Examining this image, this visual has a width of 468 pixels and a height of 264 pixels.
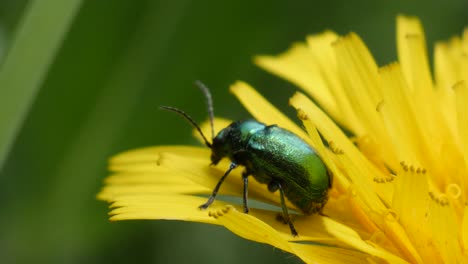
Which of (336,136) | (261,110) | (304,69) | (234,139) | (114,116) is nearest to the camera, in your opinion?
(336,136)

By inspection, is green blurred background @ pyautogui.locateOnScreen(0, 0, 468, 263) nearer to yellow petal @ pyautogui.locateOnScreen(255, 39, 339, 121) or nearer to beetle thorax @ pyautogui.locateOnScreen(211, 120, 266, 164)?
yellow petal @ pyautogui.locateOnScreen(255, 39, 339, 121)

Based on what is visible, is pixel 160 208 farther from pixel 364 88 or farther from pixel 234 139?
pixel 364 88

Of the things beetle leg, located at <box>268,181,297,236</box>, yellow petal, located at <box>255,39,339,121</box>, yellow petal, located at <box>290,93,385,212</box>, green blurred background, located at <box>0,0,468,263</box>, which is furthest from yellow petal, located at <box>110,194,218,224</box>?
green blurred background, located at <box>0,0,468,263</box>

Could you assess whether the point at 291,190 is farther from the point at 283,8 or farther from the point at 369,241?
the point at 283,8

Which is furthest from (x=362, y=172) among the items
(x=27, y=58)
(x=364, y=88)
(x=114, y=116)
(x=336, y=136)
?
(x=114, y=116)

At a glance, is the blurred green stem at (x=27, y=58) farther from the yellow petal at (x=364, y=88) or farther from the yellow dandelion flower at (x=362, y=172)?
the yellow petal at (x=364, y=88)

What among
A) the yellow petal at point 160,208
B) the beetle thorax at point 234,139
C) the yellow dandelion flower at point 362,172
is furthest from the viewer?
the beetle thorax at point 234,139

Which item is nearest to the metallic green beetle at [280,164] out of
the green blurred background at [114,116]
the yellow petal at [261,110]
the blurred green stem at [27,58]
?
the yellow petal at [261,110]
